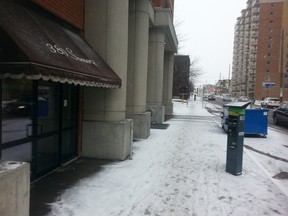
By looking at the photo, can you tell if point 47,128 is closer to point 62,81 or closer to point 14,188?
point 62,81

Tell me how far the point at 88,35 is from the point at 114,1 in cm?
114

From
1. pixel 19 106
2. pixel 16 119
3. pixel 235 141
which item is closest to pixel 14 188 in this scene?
pixel 16 119

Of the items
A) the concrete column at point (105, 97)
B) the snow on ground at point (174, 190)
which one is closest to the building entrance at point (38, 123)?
the concrete column at point (105, 97)

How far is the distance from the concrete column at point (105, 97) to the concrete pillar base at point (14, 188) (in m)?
4.52

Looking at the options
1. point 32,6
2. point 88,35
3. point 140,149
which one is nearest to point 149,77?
point 140,149

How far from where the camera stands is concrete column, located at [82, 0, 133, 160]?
8.39 metres

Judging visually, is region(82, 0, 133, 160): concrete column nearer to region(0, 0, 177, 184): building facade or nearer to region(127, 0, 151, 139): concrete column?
region(0, 0, 177, 184): building facade

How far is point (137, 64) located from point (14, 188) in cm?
900

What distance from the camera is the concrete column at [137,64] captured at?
39.4ft

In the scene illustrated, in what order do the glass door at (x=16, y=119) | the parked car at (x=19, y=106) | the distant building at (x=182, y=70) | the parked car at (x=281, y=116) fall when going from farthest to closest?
the distant building at (x=182, y=70) < the parked car at (x=281, y=116) < the parked car at (x=19, y=106) < the glass door at (x=16, y=119)

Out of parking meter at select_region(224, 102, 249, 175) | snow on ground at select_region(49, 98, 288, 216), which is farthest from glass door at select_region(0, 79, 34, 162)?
parking meter at select_region(224, 102, 249, 175)

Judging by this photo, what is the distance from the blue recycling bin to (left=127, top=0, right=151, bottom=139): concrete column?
4541mm

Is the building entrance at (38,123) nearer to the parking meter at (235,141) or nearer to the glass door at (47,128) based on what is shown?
the glass door at (47,128)

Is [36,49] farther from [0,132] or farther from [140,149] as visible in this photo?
[140,149]
